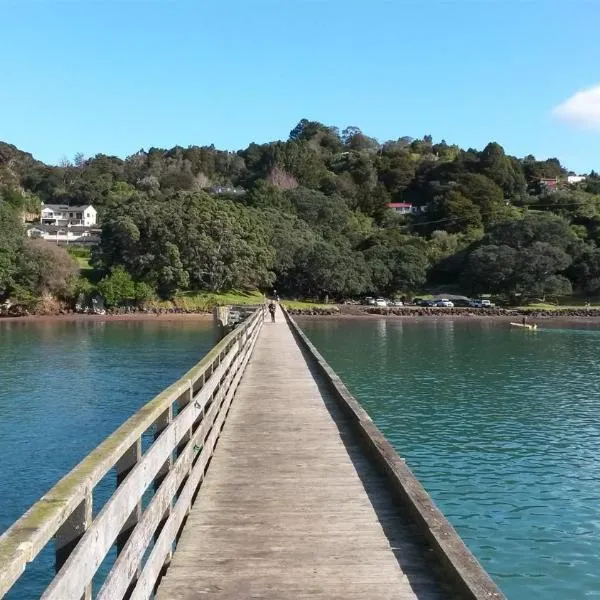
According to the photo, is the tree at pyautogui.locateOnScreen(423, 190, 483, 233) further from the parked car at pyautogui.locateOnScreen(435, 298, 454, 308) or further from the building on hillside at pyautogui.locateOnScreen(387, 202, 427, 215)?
the parked car at pyautogui.locateOnScreen(435, 298, 454, 308)

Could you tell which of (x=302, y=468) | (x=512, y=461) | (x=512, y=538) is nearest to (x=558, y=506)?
(x=512, y=538)

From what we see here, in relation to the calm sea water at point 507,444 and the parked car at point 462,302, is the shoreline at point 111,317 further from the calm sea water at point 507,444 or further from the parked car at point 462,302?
the parked car at point 462,302

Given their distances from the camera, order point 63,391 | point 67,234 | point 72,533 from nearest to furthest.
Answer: point 72,533
point 63,391
point 67,234

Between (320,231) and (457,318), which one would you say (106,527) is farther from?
(320,231)

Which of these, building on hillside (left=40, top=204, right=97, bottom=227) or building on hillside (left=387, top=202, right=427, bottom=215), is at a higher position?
building on hillside (left=387, top=202, right=427, bottom=215)

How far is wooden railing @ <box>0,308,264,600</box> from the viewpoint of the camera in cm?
250

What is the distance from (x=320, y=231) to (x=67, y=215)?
55.3 meters

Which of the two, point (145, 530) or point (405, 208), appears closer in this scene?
point (145, 530)

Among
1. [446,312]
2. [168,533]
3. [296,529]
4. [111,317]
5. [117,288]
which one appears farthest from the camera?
[446,312]

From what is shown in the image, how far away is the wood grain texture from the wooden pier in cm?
1

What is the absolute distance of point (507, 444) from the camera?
17.0 m

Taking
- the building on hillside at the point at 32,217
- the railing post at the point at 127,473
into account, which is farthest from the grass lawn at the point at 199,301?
the railing post at the point at 127,473

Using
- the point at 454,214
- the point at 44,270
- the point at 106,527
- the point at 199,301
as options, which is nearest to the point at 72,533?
the point at 106,527

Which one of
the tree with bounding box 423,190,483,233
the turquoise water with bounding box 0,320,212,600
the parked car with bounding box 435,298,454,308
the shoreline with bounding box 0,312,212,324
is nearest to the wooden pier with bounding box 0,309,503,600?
the turquoise water with bounding box 0,320,212,600
